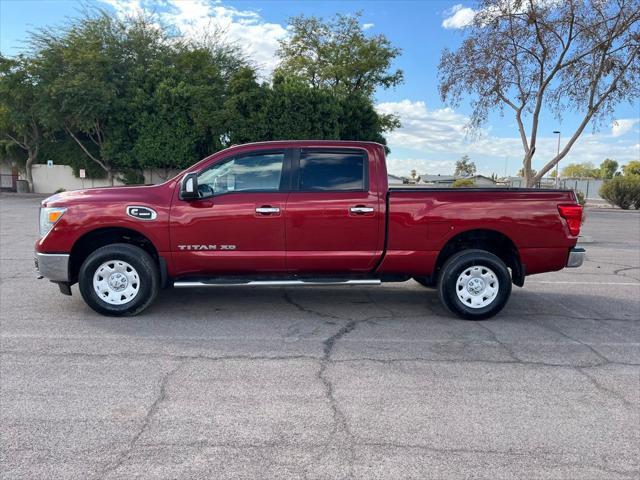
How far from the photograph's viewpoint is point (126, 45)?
3169cm

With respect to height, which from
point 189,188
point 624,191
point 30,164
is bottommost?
point 189,188

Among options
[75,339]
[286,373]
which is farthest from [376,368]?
[75,339]

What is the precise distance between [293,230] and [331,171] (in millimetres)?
848

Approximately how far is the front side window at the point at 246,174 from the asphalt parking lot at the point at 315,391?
152 cm

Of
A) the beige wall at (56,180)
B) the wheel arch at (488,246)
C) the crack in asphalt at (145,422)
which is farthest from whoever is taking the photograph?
the beige wall at (56,180)

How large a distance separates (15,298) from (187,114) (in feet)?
85.2

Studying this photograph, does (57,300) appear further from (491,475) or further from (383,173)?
(491,475)

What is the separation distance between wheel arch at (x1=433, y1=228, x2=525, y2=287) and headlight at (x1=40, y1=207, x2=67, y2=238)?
4379 millimetres

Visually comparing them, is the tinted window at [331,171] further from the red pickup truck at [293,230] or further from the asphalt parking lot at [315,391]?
the asphalt parking lot at [315,391]

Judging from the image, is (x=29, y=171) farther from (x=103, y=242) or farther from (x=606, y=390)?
(x=606, y=390)

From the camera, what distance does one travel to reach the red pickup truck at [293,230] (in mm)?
5512

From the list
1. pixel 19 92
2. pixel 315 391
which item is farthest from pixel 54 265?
pixel 19 92

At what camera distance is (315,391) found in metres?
3.83

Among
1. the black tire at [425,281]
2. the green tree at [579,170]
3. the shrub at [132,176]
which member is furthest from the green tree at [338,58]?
the green tree at [579,170]
